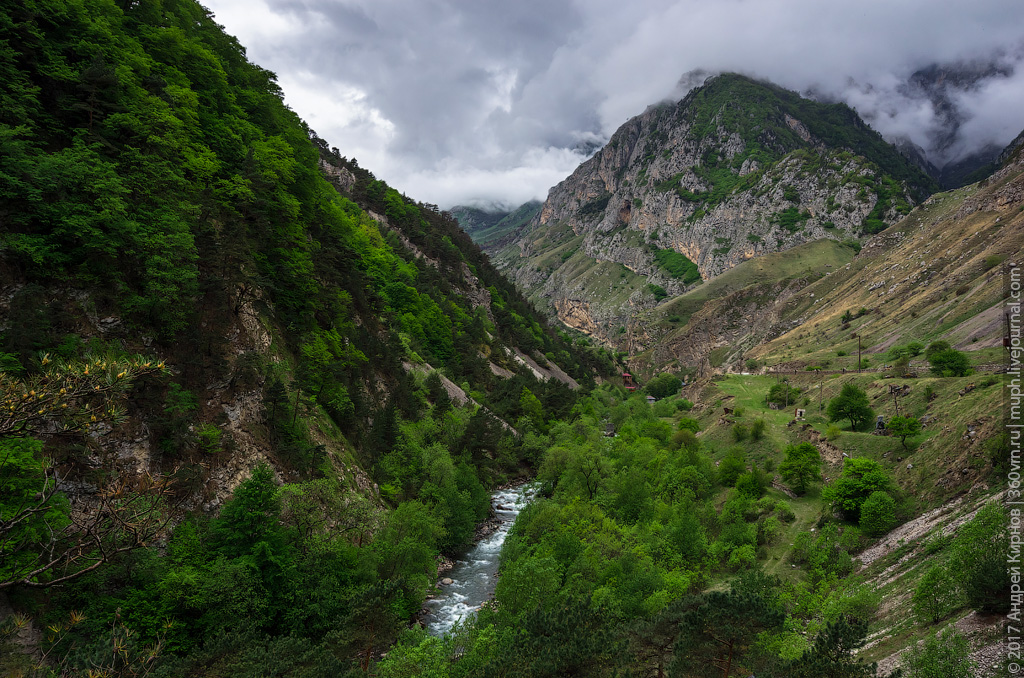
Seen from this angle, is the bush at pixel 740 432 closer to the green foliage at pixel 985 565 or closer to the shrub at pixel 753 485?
the shrub at pixel 753 485

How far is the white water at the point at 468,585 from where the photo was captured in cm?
3133

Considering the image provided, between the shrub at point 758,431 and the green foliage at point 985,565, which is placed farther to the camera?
the shrub at point 758,431

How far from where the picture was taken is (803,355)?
90.7 m

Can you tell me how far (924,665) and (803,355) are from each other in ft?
292

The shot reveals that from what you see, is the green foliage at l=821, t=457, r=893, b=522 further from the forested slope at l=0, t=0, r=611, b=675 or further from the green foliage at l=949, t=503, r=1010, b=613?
the forested slope at l=0, t=0, r=611, b=675

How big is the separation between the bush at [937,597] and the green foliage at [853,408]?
3128cm

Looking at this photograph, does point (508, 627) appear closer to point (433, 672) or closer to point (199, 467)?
point (433, 672)

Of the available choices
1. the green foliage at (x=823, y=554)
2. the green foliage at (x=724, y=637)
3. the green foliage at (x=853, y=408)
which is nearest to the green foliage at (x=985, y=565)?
the green foliage at (x=724, y=637)

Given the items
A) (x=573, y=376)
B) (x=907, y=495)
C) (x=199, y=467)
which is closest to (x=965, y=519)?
(x=907, y=495)

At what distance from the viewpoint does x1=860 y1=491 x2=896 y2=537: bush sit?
92.6 ft

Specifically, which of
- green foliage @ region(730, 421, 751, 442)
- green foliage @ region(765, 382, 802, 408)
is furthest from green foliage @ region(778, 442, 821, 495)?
green foliage @ region(765, 382, 802, 408)

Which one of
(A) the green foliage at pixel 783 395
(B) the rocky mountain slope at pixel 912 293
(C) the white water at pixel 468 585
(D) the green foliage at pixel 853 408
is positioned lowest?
(C) the white water at pixel 468 585

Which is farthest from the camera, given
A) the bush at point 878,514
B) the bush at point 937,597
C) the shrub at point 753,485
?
the shrub at point 753,485

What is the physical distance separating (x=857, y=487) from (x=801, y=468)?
9.99 meters
